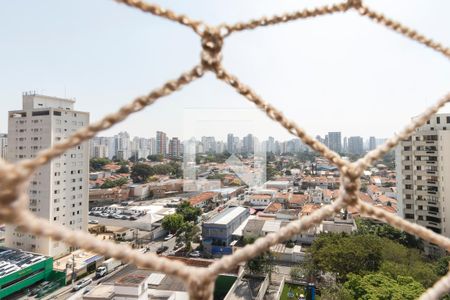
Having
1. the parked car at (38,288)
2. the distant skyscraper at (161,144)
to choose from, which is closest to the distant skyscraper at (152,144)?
the distant skyscraper at (161,144)

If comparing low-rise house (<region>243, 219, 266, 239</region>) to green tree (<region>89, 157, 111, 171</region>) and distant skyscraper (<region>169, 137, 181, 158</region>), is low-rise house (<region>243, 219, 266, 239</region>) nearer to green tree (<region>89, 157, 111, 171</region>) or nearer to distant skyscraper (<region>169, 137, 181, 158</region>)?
green tree (<region>89, 157, 111, 171</region>)

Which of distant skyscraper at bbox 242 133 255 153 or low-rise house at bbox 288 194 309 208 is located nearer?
distant skyscraper at bbox 242 133 255 153

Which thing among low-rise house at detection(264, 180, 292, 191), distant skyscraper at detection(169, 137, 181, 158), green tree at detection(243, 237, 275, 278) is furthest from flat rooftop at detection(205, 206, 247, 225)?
distant skyscraper at detection(169, 137, 181, 158)

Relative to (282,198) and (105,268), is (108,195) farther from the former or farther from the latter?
(282,198)

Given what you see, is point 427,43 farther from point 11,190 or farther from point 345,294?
point 345,294

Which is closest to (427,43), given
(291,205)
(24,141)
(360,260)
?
(360,260)
